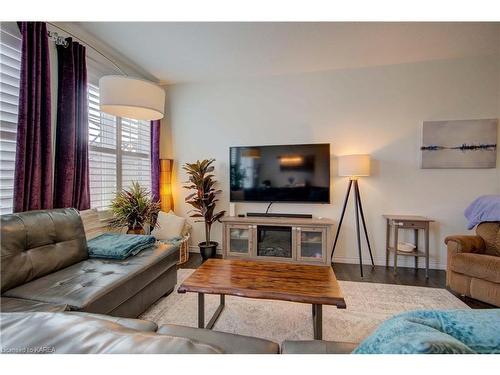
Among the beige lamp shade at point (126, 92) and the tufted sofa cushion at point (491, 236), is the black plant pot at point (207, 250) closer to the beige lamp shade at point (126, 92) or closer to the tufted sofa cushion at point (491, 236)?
the beige lamp shade at point (126, 92)

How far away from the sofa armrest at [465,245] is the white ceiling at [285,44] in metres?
2.20

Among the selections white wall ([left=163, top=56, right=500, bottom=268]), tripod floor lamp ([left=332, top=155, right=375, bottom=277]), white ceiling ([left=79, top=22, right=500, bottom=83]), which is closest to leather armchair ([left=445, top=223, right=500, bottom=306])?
white wall ([left=163, top=56, right=500, bottom=268])

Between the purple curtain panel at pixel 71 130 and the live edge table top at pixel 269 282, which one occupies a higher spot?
the purple curtain panel at pixel 71 130

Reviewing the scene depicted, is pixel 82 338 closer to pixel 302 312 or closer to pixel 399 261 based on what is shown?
pixel 302 312

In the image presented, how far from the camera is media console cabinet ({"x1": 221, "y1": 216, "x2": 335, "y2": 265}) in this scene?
3061 mm

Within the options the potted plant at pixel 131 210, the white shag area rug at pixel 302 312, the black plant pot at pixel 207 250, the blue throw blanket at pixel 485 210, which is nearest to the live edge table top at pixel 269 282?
the white shag area rug at pixel 302 312

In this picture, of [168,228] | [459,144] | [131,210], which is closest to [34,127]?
[131,210]

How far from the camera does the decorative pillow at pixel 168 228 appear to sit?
10.7 ft

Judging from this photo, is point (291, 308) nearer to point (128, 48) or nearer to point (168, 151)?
point (168, 151)

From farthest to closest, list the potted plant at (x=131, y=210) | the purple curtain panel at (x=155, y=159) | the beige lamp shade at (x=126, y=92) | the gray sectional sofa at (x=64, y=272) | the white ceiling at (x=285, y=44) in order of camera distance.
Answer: the purple curtain panel at (x=155, y=159) → the potted plant at (x=131, y=210) → the white ceiling at (x=285, y=44) → the beige lamp shade at (x=126, y=92) → the gray sectional sofa at (x=64, y=272)

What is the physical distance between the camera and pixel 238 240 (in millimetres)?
3342

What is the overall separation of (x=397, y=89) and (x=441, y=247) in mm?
2259

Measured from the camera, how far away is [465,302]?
2.17 metres

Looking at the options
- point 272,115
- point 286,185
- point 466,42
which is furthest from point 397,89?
point 286,185
